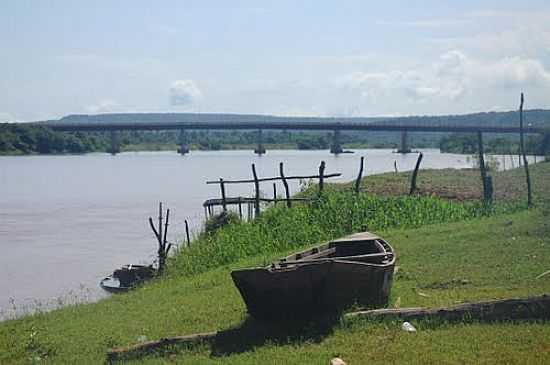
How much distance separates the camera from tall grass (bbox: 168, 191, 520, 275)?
17.2 m

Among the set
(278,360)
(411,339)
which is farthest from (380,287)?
(278,360)

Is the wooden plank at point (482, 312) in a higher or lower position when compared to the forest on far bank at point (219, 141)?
higher

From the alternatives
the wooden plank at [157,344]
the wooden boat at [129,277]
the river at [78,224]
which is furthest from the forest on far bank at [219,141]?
the wooden plank at [157,344]

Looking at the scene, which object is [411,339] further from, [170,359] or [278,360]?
[170,359]

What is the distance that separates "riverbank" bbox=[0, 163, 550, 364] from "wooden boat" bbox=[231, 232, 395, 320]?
13.1 inches

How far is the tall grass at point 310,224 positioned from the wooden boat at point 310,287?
7.60m

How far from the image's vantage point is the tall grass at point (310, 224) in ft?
56.4

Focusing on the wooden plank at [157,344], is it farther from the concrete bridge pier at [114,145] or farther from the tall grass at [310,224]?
the concrete bridge pier at [114,145]

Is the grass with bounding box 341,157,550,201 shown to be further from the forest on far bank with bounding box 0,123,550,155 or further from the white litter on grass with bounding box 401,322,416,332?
the white litter on grass with bounding box 401,322,416,332

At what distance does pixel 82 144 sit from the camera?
335 feet

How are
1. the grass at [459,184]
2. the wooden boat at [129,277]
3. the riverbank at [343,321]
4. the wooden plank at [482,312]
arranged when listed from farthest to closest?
the grass at [459,184]
the wooden boat at [129,277]
the wooden plank at [482,312]
the riverbank at [343,321]

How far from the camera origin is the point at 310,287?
28.3 ft

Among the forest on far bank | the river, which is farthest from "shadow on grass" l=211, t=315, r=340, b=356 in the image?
the forest on far bank

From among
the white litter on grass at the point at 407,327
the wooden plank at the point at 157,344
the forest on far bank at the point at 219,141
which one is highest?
the white litter on grass at the point at 407,327
